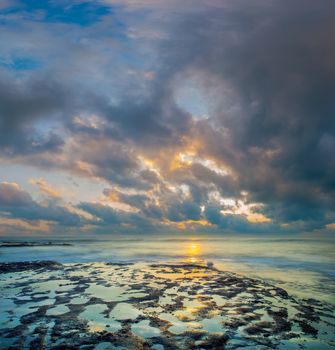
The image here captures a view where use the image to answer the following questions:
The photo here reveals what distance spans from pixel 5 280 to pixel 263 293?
1905 centimetres

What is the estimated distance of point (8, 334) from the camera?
31.1 feet

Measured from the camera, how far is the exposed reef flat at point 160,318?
8.93 metres

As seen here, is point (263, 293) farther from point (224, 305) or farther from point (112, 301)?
point (112, 301)

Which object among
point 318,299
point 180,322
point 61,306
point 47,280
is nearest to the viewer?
point 180,322

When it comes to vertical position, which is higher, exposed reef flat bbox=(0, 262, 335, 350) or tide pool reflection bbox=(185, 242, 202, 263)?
exposed reef flat bbox=(0, 262, 335, 350)

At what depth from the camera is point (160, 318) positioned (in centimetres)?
1127

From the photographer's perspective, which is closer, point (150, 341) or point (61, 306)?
point (150, 341)

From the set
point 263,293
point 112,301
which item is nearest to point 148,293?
point 112,301

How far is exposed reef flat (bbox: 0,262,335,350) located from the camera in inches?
352

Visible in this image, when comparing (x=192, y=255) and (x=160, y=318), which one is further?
(x=192, y=255)

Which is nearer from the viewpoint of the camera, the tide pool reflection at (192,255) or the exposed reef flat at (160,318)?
the exposed reef flat at (160,318)

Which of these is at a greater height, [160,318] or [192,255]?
[160,318]

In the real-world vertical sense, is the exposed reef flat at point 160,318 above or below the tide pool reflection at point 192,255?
above

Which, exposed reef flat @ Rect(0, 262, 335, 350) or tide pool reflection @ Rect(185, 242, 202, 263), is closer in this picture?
exposed reef flat @ Rect(0, 262, 335, 350)
